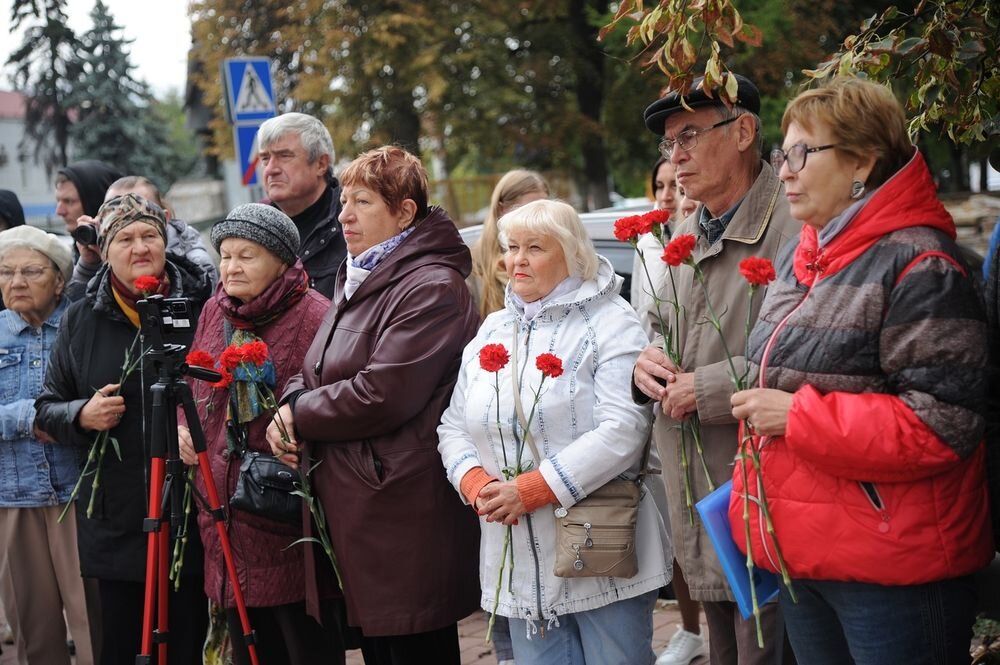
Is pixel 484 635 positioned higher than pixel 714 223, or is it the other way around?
pixel 714 223

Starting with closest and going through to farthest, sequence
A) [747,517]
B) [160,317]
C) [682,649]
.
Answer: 1. [747,517]
2. [160,317]
3. [682,649]

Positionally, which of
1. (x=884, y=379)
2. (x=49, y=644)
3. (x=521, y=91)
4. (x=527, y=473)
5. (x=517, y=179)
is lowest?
(x=49, y=644)

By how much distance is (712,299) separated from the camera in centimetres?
344

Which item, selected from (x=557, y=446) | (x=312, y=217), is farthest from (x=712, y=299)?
(x=312, y=217)

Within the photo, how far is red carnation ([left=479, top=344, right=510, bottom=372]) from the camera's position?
330 centimetres

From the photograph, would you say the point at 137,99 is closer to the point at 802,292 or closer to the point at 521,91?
the point at 521,91

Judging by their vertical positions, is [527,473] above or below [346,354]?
below

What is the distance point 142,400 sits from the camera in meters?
4.54

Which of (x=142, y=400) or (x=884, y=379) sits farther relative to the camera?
(x=142, y=400)

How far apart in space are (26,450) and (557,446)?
104 inches

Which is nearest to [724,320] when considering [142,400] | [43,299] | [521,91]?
[142,400]

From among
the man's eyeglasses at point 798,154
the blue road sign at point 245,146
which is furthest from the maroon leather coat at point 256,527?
the blue road sign at point 245,146

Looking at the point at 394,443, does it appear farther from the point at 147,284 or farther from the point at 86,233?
the point at 86,233

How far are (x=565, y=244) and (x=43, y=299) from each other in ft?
8.82
